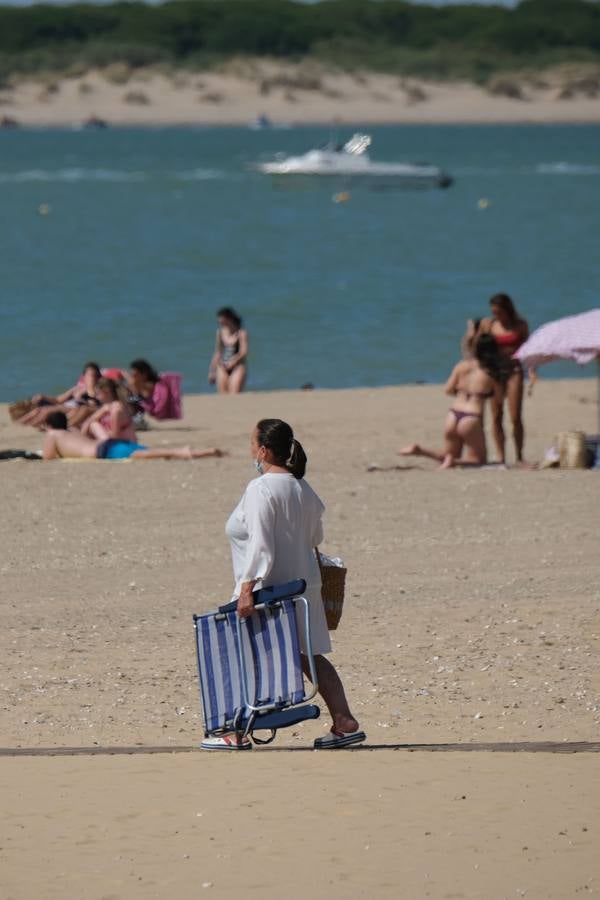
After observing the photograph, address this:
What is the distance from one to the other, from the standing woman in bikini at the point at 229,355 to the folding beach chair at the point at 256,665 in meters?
13.2

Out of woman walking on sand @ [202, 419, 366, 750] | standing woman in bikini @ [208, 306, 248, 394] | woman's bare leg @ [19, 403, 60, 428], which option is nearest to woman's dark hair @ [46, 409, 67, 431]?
woman's bare leg @ [19, 403, 60, 428]

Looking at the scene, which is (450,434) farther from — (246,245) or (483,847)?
(246,245)

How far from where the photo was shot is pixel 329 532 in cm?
1211

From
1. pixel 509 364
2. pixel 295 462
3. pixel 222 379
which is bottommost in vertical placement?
pixel 222 379

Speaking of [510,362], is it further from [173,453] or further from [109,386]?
[109,386]

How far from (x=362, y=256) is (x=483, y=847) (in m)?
40.4

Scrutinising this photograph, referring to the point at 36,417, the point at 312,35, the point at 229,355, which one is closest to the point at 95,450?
the point at 36,417

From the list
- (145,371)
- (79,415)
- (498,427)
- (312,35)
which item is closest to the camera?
(498,427)

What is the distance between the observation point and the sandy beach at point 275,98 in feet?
459

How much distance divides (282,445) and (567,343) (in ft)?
25.8

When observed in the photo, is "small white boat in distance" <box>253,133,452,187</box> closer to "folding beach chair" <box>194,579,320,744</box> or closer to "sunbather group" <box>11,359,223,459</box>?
"sunbather group" <box>11,359,223,459</box>

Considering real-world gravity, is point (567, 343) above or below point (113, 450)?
above

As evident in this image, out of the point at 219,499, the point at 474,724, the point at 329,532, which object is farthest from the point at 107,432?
the point at 474,724

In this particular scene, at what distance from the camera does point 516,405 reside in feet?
49.8
